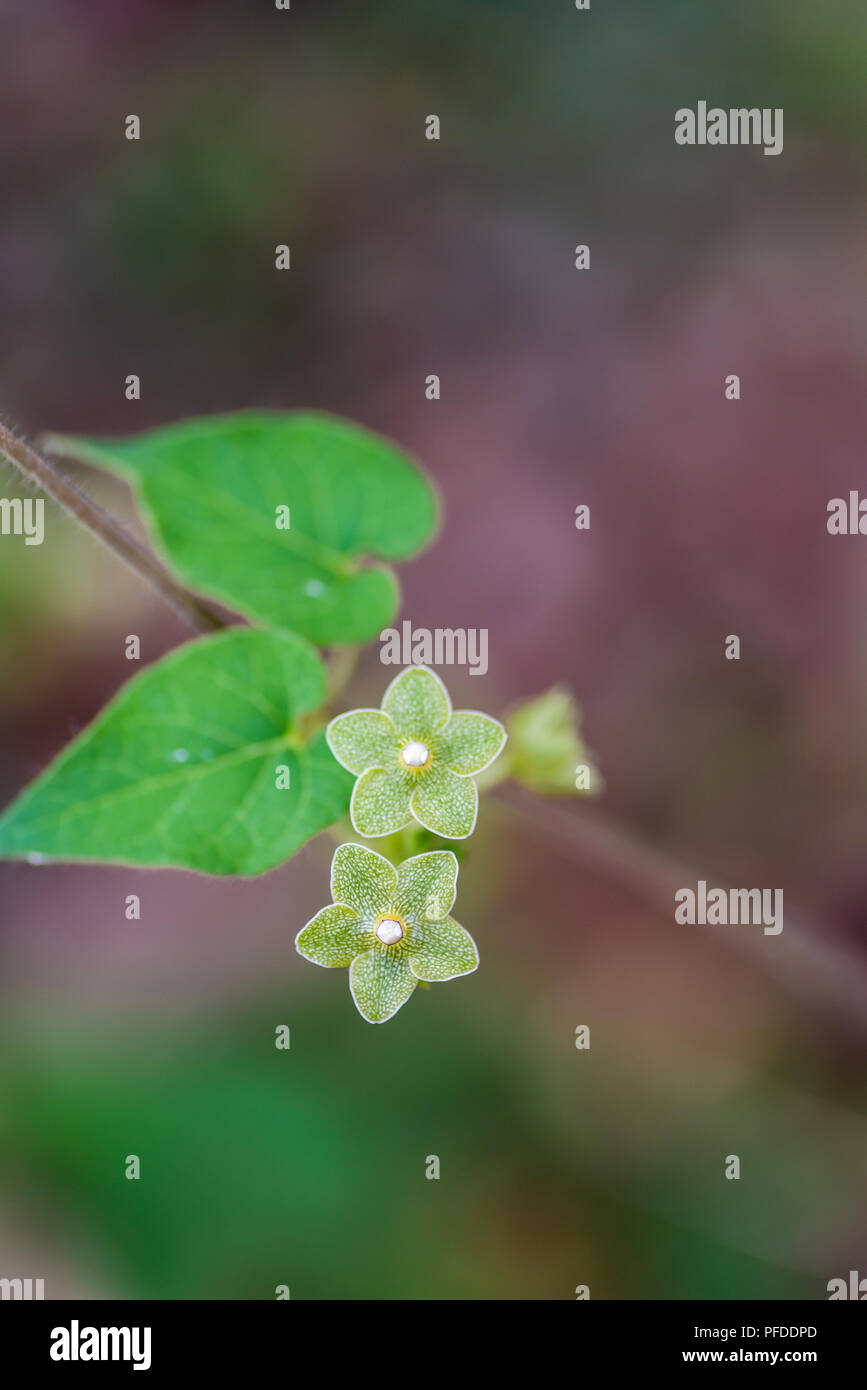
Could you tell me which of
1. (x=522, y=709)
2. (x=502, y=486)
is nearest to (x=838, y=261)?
(x=502, y=486)

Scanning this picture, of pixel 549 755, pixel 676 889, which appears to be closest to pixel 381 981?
pixel 549 755

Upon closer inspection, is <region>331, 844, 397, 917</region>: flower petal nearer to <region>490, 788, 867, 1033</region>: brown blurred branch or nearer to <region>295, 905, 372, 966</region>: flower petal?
<region>295, 905, 372, 966</region>: flower petal

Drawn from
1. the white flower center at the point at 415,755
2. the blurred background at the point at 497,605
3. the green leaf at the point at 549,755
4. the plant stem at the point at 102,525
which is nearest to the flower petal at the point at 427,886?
the white flower center at the point at 415,755

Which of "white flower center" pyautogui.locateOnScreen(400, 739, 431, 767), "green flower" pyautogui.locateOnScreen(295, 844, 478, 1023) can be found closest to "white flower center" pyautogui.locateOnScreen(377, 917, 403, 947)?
"green flower" pyautogui.locateOnScreen(295, 844, 478, 1023)

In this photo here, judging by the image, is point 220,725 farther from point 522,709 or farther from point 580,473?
point 580,473

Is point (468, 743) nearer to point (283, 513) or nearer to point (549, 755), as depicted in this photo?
point (549, 755)

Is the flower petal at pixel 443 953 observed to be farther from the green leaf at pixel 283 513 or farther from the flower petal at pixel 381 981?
the green leaf at pixel 283 513
